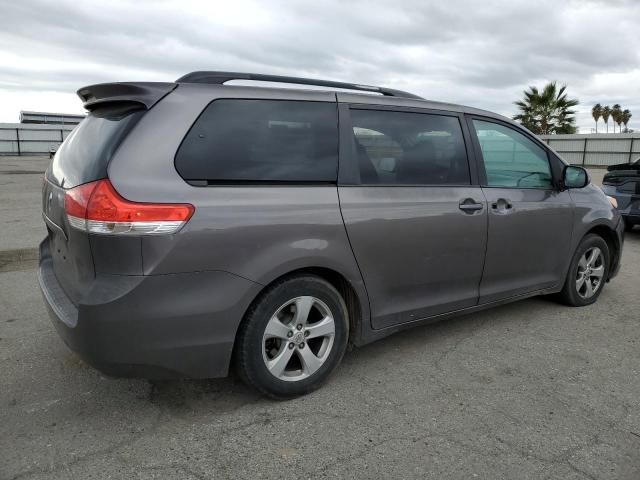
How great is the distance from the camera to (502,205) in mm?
3775

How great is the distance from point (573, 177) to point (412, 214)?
185 centimetres

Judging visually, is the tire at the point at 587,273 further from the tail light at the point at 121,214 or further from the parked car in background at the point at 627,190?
the parked car in background at the point at 627,190

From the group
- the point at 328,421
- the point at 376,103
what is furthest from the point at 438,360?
the point at 376,103

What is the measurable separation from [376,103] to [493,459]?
6.79 feet

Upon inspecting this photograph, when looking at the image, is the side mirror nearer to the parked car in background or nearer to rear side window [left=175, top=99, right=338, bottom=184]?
rear side window [left=175, top=99, right=338, bottom=184]

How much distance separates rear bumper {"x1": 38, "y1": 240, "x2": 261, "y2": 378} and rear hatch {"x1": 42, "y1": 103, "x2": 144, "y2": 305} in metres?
0.13

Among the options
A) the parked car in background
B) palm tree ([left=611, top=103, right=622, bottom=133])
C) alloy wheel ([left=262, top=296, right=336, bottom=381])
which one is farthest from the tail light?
palm tree ([left=611, top=103, right=622, bottom=133])

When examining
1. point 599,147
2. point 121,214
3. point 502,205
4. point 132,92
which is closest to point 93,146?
point 132,92

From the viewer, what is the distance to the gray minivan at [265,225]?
2.44 meters

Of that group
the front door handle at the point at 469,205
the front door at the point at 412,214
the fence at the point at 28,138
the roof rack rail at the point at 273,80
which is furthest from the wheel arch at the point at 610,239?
the fence at the point at 28,138

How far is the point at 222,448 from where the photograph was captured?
8.20 ft

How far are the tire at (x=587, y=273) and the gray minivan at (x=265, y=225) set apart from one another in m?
0.91

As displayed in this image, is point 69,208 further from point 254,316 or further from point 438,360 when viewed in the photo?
point 438,360

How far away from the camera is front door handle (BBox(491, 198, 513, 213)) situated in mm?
3724
